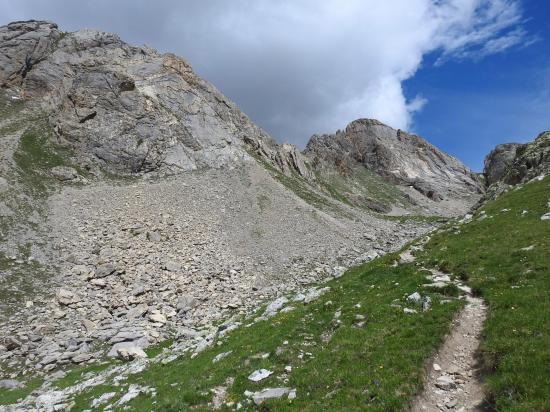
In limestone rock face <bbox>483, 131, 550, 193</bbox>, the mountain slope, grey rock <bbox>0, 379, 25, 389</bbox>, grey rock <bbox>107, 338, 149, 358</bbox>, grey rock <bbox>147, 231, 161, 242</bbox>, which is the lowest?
grey rock <bbox>0, 379, 25, 389</bbox>

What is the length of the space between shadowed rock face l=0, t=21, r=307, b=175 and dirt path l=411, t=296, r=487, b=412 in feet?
200

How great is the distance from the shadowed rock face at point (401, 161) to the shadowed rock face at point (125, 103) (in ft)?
271

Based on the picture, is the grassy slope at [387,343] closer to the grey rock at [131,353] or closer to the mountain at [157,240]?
the mountain at [157,240]

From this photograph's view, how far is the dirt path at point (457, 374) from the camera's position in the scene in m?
11.8

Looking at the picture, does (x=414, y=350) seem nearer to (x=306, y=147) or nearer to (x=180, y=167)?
(x=180, y=167)

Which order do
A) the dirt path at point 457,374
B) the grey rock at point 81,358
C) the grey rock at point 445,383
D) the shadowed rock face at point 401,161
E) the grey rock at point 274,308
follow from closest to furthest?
the dirt path at point 457,374 → the grey rock at point 445,383 → the grey rock at point 274,308 → the grey rock at point 81,358 → the shadowed rock face at point 401,161

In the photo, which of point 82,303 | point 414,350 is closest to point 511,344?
point 414,350

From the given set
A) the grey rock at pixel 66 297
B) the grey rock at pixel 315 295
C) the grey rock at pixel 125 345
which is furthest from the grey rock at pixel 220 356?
the grey rock at pixel 66 297

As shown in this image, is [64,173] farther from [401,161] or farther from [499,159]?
[499,159]

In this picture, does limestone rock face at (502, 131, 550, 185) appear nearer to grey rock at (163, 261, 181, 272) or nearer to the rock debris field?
the rock debris field

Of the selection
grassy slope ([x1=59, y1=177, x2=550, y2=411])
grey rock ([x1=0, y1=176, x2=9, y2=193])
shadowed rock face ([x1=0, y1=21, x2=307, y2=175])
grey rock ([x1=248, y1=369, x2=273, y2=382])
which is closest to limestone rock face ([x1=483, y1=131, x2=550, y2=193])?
grassy slope ([x1=59, y1=177, x2=550, y2=411])

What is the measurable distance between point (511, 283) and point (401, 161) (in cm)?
17760

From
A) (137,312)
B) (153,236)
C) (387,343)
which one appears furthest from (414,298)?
(153,236)

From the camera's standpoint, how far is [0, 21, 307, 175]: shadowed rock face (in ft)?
230
